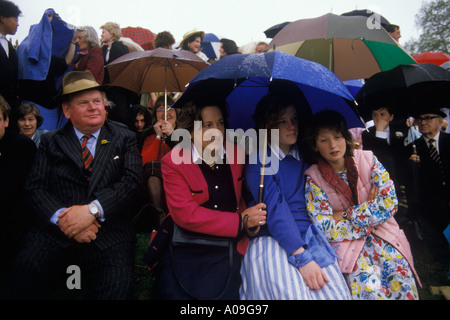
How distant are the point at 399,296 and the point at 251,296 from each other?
1.23 m

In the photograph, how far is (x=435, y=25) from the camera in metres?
19.5

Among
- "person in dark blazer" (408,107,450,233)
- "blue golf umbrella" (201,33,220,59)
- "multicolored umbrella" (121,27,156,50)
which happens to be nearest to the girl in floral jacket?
"person in dark blazer" (408,107,450,233)

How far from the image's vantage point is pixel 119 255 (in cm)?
278

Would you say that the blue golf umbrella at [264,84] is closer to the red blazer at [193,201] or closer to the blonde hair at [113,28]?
the red blazer at [193,201]

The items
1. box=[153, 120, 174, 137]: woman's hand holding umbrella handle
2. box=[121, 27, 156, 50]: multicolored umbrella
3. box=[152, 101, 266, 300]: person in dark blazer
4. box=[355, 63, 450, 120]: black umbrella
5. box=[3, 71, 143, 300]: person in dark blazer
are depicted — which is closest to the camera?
box=[152, 101, 266, 300]: person in dark blazer

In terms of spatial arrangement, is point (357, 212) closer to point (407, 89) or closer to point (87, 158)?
point (407, 89)

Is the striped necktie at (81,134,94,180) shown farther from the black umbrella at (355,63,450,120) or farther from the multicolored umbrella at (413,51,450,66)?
the multicolored umbrella at (413,51,450,66)

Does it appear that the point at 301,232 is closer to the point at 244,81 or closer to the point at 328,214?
the point at 328,214

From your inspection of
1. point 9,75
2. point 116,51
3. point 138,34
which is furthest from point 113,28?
point 138,34

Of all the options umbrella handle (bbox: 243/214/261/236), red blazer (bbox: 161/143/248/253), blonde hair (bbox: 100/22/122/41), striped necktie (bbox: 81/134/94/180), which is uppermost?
blonde hair (bbox: 100/22/122/41)

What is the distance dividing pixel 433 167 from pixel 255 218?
117 inches

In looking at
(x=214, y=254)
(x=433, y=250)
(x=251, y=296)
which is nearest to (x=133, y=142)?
(x=214, y=254)

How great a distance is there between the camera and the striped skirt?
7.53ft

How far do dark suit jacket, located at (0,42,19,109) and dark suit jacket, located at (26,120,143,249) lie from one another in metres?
1.99
